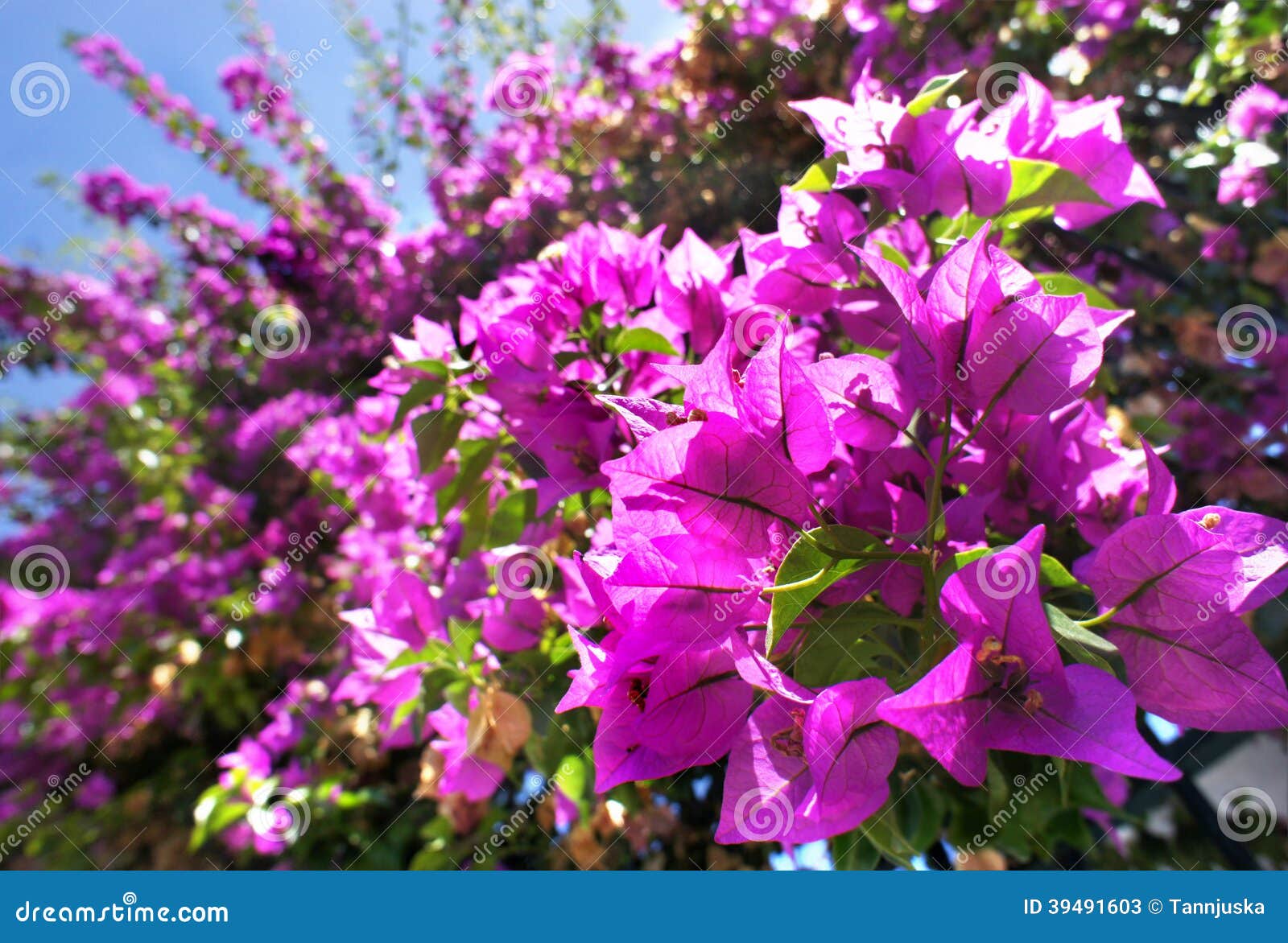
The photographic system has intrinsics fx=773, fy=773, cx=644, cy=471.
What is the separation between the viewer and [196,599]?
1.93 m

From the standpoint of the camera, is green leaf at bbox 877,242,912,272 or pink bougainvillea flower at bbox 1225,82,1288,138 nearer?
green leaf at bbox 877,242,912,272

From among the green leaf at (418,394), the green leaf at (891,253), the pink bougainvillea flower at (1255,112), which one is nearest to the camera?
the green leaf at (891,253)

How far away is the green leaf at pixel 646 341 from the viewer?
61 centimetres

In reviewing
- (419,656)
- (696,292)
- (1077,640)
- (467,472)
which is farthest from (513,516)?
(1077,640)

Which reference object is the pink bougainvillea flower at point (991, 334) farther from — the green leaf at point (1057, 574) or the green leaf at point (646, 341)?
the green leaf at point (646, 341)

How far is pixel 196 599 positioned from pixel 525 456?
1588 mm

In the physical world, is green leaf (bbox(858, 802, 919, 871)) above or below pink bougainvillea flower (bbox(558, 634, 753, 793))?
below

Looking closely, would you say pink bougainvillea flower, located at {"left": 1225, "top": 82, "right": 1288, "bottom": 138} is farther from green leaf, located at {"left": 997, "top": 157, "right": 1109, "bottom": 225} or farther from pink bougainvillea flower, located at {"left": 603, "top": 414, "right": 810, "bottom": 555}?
pink bougainvillea flower, located at {"left": 603, "top": 414, "right": 810, "bottom": 555}

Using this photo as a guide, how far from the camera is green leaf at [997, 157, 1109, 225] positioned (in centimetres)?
54

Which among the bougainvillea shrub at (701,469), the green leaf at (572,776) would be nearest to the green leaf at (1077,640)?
the bougainvillea shrub at (701,469)

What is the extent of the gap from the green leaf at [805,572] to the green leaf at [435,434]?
42 centimetres

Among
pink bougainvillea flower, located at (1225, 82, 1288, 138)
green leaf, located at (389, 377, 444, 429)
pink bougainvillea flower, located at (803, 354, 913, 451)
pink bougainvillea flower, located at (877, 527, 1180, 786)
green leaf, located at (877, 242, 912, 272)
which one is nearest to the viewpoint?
pink bougainvillea flower, located at (877, 527, 1180, 786)

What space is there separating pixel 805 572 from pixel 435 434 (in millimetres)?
439

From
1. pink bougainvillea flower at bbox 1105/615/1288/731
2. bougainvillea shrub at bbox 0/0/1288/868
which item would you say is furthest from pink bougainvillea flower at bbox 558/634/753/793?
pink bougainvillea flower at bbox 1105/615/1288/731
